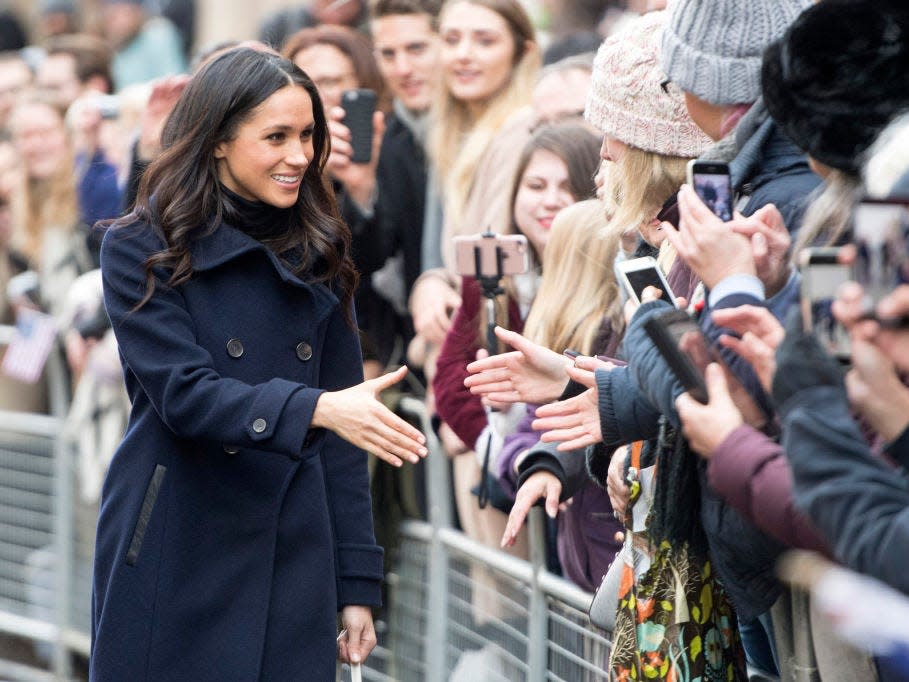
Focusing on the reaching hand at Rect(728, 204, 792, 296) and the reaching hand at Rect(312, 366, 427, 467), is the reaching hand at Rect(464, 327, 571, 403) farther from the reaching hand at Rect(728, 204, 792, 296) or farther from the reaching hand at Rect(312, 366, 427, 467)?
the reaching hand at Rect(728, 204, 792, 296)

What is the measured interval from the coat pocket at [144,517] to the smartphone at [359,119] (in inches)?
96.8

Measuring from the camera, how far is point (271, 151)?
388cm

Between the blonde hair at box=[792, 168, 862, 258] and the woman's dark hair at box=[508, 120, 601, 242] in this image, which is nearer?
the blonde hair at box=[792, 168, 862, 258]

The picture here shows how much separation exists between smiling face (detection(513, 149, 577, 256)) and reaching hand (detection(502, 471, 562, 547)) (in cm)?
123

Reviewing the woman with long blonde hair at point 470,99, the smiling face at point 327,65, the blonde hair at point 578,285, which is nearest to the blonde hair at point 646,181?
the blonde hair at point 578,285

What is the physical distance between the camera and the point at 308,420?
360cm

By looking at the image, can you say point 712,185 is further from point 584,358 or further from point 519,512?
point 519,512

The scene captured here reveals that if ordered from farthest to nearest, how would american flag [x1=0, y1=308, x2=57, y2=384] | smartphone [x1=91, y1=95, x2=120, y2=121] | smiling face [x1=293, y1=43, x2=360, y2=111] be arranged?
smartphone [x1=91, y1=95, x2=120, y2=121] < american flag [x1=0, y1=308, x2=57, y2=384] < smiling face [x1=293, y1=43, x2=360, y2=111]

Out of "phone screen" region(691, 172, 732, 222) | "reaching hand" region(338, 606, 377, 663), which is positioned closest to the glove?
"phone screen" region(691, 172, 732, 222)

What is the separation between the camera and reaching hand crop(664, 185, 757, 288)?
3.12 m

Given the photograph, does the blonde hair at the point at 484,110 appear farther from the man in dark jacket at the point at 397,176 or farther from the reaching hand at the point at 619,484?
the reaching hand at the point at 619,484

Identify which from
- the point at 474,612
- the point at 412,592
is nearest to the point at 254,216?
the point at 474,612

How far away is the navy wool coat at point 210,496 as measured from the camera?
12.3 ft

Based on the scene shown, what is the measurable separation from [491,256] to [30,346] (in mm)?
3425
